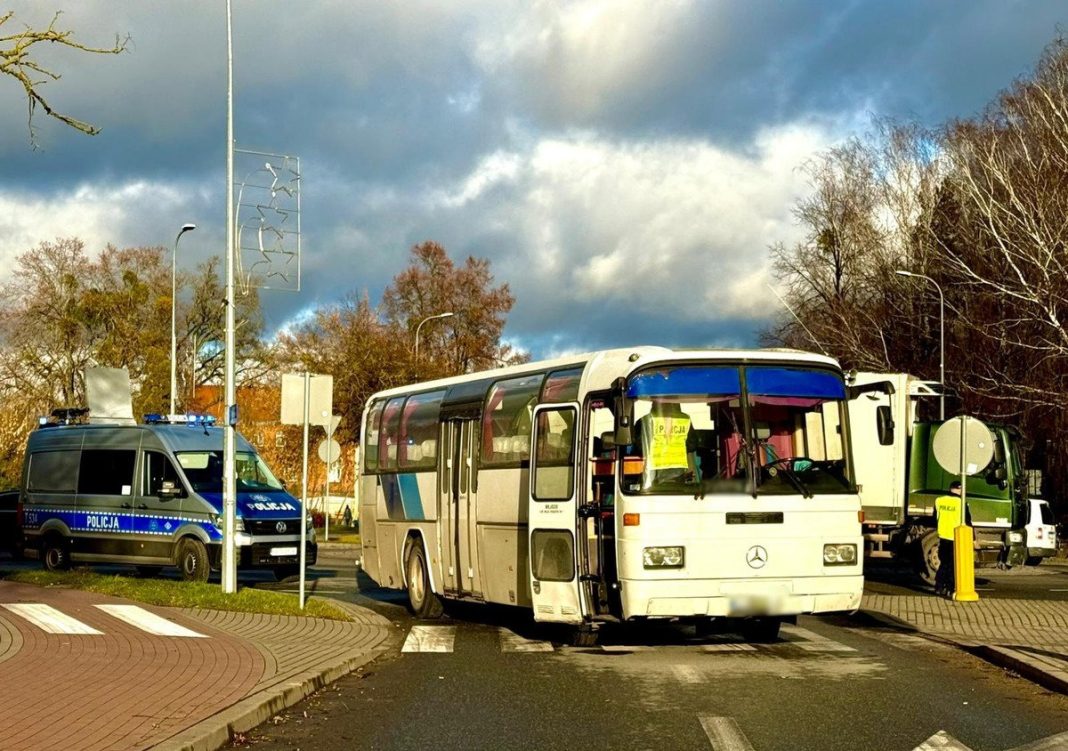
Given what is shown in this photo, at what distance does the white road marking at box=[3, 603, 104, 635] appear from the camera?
14.9m

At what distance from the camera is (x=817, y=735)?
360 inches

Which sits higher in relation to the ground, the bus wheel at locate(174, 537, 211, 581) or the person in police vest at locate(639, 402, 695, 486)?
the person in police vest at locate(639, 402, 695, 486)

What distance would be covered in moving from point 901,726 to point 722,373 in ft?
15.4

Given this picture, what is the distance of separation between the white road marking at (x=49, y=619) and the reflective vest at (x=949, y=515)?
11.6 meters

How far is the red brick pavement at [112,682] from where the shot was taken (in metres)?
8.70

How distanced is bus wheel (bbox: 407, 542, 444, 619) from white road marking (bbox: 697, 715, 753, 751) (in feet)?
27.8

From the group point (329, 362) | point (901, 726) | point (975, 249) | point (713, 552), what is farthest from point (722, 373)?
point (329, 362)

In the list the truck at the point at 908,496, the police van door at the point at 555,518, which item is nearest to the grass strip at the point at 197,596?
the police van door at the point at 555,518

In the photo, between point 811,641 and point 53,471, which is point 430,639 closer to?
point 811,641

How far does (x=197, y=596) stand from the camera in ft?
60.0

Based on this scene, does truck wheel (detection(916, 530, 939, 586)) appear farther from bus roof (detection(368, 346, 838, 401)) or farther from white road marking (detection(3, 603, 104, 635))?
white road marking (detection(3, 603, 104, 635))

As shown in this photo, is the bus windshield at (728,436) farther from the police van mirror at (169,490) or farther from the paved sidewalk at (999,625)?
the police van mirror at (169,490)

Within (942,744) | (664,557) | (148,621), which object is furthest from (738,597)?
(148,621)

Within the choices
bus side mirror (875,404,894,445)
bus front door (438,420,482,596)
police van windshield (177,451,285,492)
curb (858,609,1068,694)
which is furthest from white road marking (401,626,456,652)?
police van windshield (177,451,285,492)
